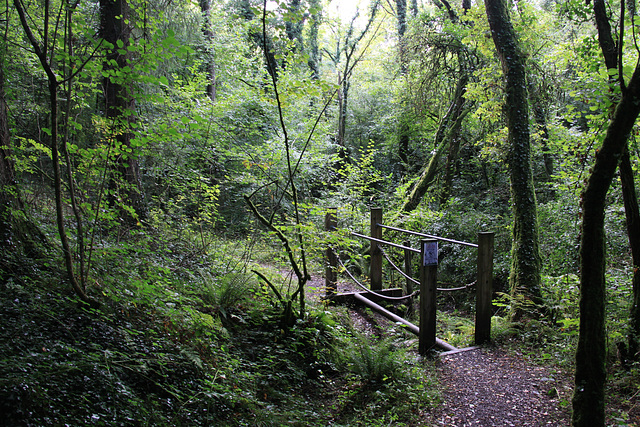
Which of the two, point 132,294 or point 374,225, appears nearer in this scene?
point 132,294

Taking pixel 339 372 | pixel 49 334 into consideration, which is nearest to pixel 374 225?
pixel 339 372

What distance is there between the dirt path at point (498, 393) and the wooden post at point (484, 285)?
0.37m

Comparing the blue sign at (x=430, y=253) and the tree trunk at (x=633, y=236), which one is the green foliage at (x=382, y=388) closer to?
the blue sign at (x=430, y=253)

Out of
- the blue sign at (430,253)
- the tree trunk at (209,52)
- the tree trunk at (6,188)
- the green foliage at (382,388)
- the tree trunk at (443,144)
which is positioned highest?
the tree trunk at (209,52)

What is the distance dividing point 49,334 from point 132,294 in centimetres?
87

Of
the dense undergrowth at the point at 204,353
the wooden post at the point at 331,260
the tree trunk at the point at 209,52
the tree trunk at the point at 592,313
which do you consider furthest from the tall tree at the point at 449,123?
the tree trunk at the point at 209,52

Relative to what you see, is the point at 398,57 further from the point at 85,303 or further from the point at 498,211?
the point at 85,303

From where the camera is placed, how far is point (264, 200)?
37.3 feet

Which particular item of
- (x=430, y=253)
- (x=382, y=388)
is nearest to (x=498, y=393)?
(x=382, y=388)

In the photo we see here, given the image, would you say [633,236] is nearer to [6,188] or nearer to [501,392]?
[501,392]

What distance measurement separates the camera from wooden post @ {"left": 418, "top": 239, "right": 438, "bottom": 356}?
170 inches

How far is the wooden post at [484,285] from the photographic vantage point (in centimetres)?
439

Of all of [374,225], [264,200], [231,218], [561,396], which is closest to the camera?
[561,396]

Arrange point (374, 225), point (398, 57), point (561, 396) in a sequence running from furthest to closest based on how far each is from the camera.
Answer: point (398, 57) → point (374, 225) → point (561, 396)
